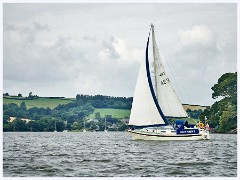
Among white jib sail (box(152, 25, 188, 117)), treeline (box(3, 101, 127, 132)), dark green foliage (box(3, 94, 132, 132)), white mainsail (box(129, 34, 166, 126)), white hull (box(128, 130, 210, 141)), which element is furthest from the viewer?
treeline (box(3, 101, 127, 132))

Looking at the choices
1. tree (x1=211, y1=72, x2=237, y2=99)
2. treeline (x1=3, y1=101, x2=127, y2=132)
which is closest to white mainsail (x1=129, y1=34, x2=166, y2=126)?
treeline (x1=3, y1=101, x2=127, y2=132)

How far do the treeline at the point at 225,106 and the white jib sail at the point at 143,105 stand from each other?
98.6ft

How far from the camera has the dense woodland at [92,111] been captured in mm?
80525

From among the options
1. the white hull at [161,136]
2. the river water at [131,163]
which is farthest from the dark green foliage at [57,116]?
the river water at [131,163]

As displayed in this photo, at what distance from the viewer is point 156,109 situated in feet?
180

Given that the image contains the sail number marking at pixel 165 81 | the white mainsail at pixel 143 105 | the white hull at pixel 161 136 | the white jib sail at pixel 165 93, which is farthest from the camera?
the white hull at pixel 161 136

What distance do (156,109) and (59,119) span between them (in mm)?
68020

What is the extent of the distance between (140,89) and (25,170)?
22.0 m

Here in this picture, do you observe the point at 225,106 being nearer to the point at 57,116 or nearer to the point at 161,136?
the point at 161,136

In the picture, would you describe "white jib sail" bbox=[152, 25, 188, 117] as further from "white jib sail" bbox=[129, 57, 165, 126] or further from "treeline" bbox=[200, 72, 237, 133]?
"treeline" bbox=[200, 72, 237, 133]

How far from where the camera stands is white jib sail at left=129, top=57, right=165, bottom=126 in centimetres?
5400

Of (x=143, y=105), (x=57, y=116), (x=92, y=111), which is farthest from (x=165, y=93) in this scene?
(x=92, y=111)

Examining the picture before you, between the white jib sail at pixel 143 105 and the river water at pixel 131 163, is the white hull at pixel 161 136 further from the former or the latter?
the river water at pixel 131 163

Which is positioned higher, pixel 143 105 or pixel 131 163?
pixel 143 105
